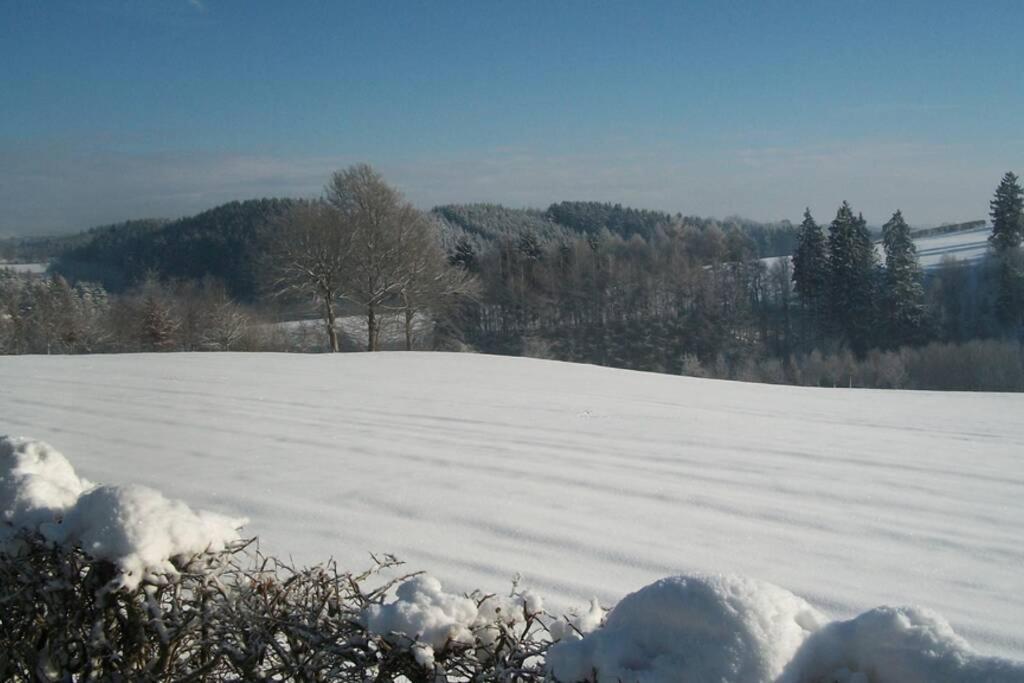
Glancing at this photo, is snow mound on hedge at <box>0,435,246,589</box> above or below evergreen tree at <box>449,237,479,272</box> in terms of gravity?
below

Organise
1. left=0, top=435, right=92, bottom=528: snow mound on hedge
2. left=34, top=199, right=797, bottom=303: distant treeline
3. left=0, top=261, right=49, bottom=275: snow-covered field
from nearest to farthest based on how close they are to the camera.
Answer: left=0, top=435, right=92, bottom=528: snow mound on hedge → left=0, top=261, right=49, bottom=275: snow-covered field → left=34, top=199, right=797, bottom=303: distant treeline

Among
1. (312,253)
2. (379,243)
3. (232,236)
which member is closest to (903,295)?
(379,243)

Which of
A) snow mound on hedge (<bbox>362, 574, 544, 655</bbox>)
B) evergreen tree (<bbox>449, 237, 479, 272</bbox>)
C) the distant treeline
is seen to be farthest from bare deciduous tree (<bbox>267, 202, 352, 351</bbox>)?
evergreen tree (<bbox>449, 237, 479, 272</bbox>)

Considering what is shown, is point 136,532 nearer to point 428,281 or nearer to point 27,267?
point 428,281

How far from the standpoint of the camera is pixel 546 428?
6688 mm

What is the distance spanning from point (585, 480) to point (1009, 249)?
4602 cm

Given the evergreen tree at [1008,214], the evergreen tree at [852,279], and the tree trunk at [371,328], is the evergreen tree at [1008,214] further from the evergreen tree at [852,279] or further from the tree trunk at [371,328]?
the tree trunk at [371,328]

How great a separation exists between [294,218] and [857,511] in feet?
68.3

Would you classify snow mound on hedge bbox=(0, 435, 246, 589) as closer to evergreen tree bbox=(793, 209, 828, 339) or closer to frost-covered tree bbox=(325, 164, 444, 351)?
frost-covered tree bbox=(325, 164, 444, 351)

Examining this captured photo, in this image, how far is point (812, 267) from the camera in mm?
42531

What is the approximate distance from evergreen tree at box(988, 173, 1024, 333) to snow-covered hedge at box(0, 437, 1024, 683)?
46.0m

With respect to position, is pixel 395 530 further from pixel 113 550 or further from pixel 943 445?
pixel 943 445

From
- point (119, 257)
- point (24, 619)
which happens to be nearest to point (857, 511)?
point (24, 619)

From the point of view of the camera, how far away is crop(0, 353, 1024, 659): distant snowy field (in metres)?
3.22
